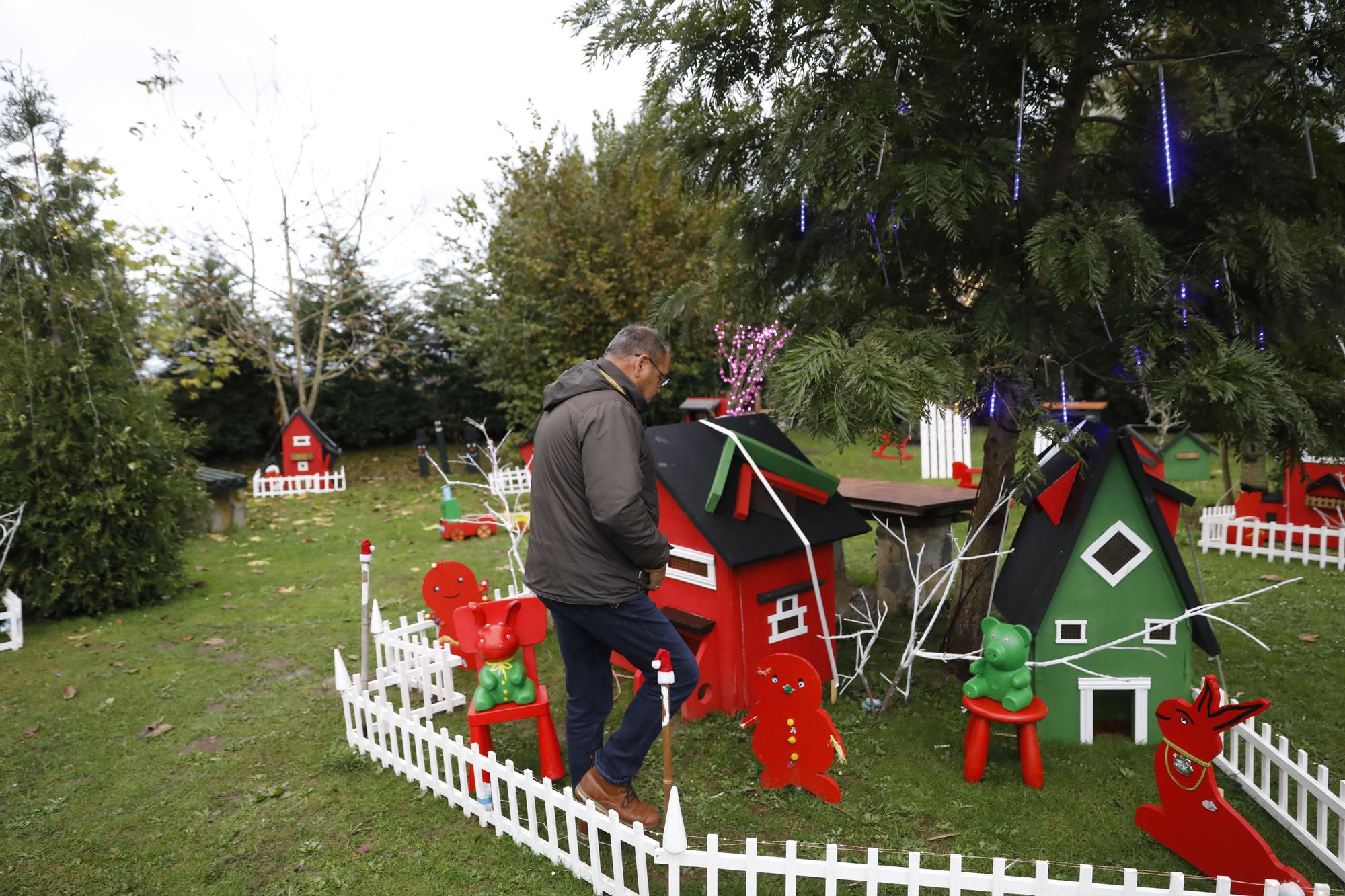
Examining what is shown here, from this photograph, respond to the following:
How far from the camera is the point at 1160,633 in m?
4.15

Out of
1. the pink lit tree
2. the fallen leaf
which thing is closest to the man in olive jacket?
the fallen leaf

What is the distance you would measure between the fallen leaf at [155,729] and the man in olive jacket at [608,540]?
9.85 ft

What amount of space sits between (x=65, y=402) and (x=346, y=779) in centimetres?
526

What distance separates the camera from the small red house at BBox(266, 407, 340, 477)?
15188 mm

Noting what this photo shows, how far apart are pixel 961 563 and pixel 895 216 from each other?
2.60m

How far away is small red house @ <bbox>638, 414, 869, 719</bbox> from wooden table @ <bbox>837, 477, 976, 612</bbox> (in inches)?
49.8

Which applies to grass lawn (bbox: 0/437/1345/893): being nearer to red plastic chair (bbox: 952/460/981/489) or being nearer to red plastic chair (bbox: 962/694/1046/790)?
red plastic chair (bbox: 962/694/1046/790)

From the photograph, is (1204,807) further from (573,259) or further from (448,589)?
A: (573,259)

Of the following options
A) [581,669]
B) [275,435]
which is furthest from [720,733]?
[275,435]

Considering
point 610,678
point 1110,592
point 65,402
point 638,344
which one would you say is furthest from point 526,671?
point 65,402

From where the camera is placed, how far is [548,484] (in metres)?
3.30

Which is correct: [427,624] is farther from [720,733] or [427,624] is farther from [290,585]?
[290,585]

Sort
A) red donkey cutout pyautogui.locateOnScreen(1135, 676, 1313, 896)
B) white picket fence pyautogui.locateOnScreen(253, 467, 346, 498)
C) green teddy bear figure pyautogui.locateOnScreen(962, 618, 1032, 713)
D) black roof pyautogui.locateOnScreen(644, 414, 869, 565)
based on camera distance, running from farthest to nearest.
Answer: white picket fence pyautogui.locateOnScreen(253, 467, 346, 498) → black roof pyautogui.locateOnScreen(644, 414, 869, 565) → green teddy bear figure pyautogui.locateOnScreen(962, 618, 1032, 713) → red donkey cutout pyautogui.locateOnScreen(1135, 676, 1313, 896)


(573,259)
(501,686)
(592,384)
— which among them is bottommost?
(501,686)
